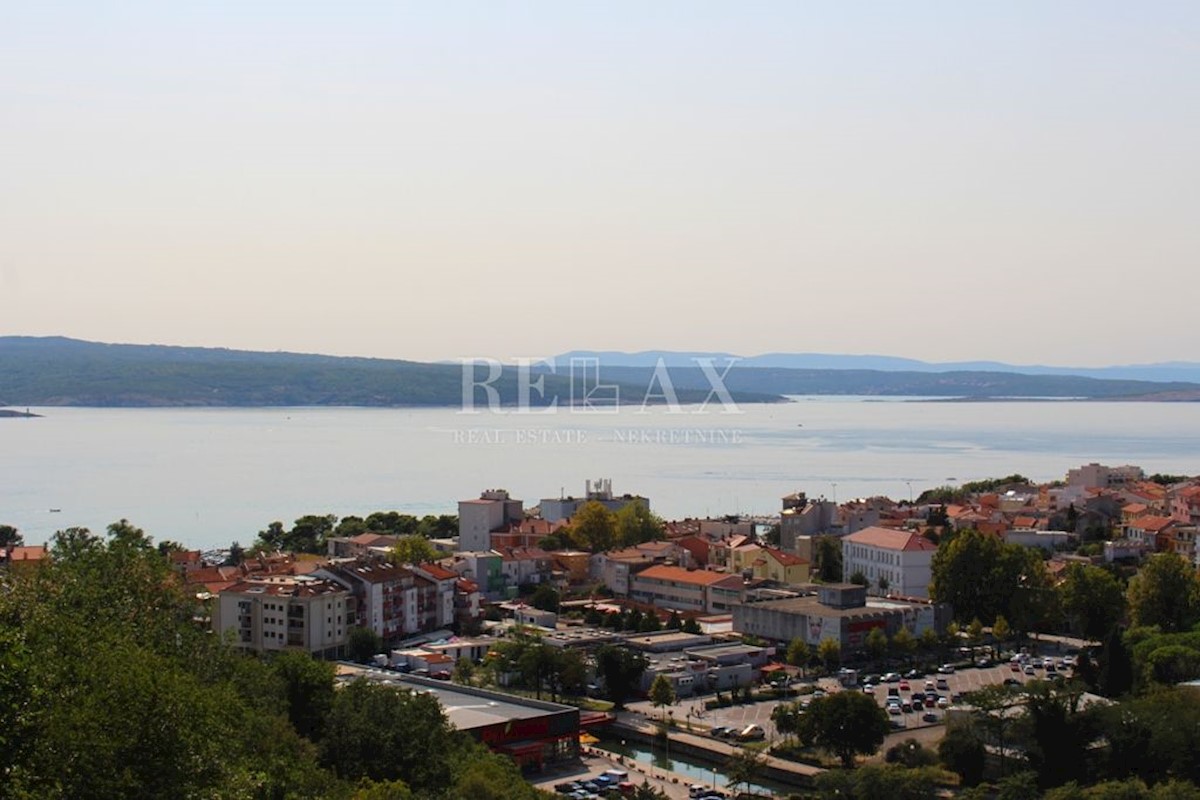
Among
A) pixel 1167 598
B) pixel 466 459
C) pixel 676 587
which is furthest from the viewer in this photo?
pixel 466 459

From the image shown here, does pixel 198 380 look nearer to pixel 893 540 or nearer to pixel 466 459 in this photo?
pixel 466 459

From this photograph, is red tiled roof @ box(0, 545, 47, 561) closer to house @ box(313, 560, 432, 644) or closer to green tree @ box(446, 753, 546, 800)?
house @ box(313, 560, 432, 644)

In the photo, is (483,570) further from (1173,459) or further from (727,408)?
(727,408)

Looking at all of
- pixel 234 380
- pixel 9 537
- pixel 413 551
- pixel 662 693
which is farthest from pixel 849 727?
pixel 234 380

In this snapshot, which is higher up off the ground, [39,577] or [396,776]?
[39,577]

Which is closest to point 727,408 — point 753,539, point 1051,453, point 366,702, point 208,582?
point 1051,453

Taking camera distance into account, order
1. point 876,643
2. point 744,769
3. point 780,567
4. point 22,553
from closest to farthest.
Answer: point 744,769 < point 876,643 < point 22,553 < point 780,567

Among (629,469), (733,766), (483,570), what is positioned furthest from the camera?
(629,469)
